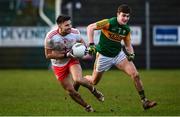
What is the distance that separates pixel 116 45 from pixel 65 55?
1.66 meters

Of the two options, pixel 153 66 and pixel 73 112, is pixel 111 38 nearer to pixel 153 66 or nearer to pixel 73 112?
pixel 73 112

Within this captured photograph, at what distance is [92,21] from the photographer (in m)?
32.4

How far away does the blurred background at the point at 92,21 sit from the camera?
3238 cm

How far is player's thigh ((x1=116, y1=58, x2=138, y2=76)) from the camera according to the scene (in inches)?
602

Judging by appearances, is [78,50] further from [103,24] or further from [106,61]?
[106,61]

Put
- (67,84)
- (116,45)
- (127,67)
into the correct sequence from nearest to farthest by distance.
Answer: (67,84), (127,67), (116,45)

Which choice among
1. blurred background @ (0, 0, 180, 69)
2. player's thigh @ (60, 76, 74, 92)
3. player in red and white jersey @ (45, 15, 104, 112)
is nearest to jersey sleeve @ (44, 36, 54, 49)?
player in red and white jersey @ (45, 15, 104, 112)

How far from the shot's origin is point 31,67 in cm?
3297

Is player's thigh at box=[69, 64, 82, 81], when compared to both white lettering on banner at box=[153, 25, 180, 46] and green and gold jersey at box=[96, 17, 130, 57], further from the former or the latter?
white lettering on banner at box=[153, 25, 180, 46]

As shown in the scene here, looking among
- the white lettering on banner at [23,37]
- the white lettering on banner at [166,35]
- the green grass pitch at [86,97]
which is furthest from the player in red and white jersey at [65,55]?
the white lettering on banner at [166,35]

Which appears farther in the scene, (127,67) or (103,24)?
(127,67)

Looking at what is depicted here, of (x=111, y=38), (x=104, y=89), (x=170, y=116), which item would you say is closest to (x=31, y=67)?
(x=104, y=89)

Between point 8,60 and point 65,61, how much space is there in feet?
60.2

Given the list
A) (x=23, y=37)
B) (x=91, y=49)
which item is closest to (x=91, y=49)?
(x=91, y=49)
